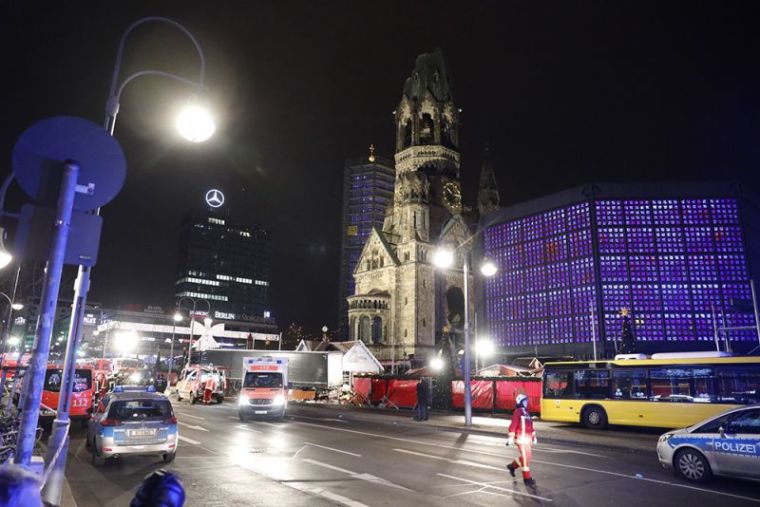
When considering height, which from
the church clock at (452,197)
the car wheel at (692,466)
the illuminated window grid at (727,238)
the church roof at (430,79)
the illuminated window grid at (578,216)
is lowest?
the car wheel at (692,466)

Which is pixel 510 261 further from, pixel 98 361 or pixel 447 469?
pixel 447 469

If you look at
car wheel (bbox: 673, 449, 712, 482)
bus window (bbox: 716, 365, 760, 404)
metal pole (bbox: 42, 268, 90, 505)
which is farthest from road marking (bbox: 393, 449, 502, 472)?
bus window (bbox: 716, 365, 760, 404)

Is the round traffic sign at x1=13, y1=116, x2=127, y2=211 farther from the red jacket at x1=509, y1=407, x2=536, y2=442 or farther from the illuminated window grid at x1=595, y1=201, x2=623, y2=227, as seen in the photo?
the illuminated window grid at x1=595, y1=201, x2=623, y2=227

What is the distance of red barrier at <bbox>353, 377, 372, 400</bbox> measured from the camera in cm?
3191

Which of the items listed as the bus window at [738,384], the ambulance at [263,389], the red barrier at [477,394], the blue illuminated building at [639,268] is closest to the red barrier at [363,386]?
the red barrier at [477,394]

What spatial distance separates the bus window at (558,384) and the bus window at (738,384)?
5570 mm

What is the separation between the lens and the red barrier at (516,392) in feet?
81.3

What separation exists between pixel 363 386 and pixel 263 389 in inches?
472

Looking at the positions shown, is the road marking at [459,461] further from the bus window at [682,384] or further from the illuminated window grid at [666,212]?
the illuminated window grid at [666,212]

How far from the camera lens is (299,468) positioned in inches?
422

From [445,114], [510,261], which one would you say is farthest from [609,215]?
[445,114]

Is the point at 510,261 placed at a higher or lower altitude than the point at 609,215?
lower

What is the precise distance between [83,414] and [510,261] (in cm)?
6193

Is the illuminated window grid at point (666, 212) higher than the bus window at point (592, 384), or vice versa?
the illuminated window grid at point (666, 212)
